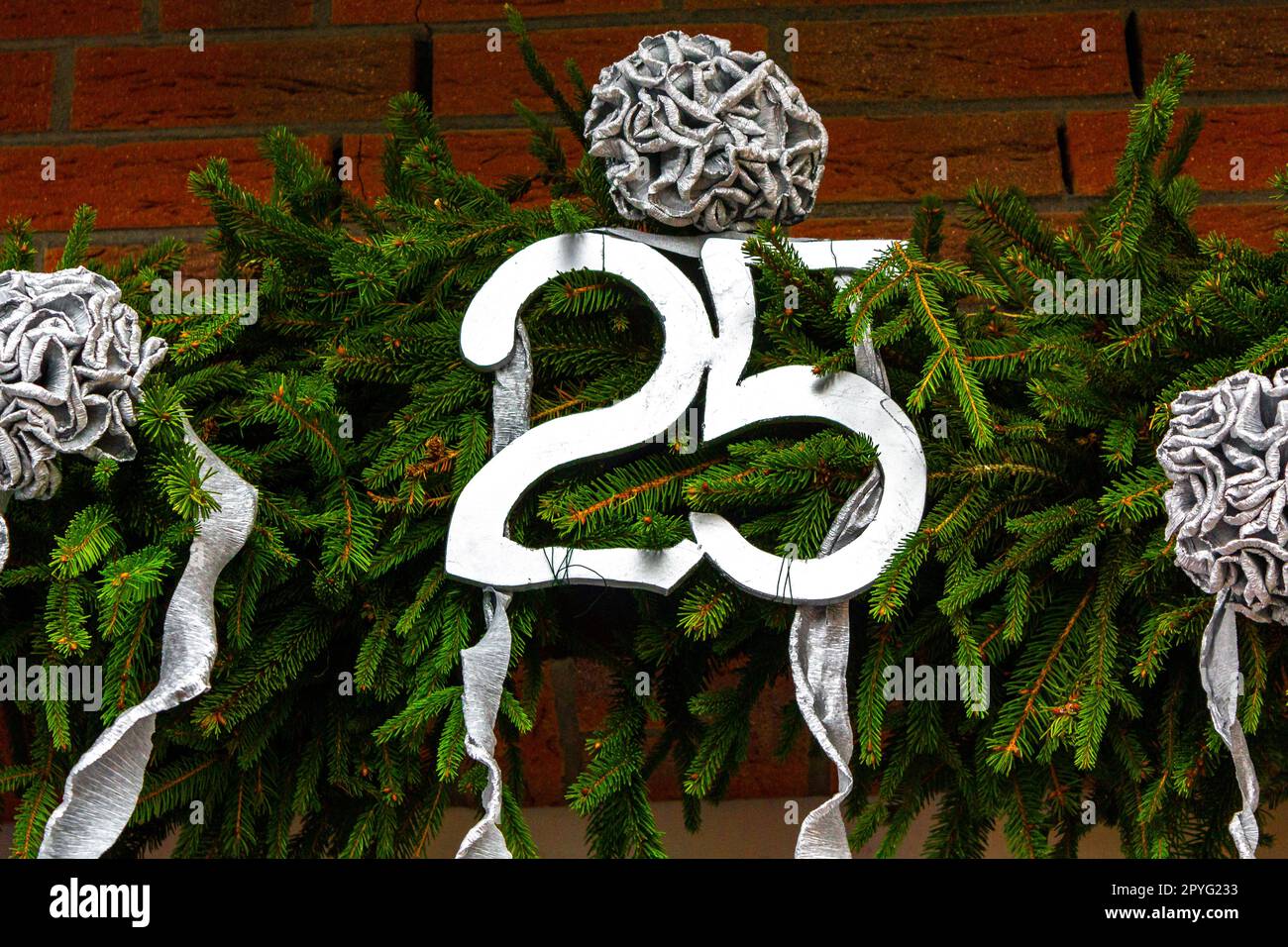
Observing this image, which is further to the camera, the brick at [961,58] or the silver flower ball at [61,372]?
the brick at [961,58]

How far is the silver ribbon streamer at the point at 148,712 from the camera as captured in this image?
3.02ft

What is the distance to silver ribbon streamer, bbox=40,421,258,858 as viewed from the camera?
3.02ft

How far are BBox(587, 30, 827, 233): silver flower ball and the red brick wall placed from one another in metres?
0.47

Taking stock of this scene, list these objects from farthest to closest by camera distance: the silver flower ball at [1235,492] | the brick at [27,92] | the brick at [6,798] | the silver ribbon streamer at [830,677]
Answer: the brick at [27,92], the brick at [6,798], the silver ribbon streamer at [830,677], the silver flower ball at [1235,492]

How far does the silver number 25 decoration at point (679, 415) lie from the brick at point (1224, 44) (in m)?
0.69

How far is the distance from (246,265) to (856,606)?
1.78 ft

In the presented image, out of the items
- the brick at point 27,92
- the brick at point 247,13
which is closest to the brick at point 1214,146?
the brick at point 247,13

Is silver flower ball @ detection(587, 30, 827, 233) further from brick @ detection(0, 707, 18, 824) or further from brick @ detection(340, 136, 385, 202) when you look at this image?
brick @ detection(0, 707, 18, 824)

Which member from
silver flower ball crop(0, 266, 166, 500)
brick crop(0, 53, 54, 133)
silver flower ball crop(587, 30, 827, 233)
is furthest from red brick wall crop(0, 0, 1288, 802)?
silver flower ball crop(0, 266, 166, 500)

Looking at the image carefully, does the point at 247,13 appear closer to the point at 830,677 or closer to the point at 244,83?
the point at 244,83

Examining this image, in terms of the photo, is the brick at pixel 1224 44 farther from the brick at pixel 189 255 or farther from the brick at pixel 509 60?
the brick at pixel 189 255

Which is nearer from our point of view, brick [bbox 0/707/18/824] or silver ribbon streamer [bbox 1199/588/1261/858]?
silver ribbon streamer [bbox 1199/588/1261/858]

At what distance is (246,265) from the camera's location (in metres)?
1.11

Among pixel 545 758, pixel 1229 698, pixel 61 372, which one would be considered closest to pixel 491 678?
pixel 61 372
